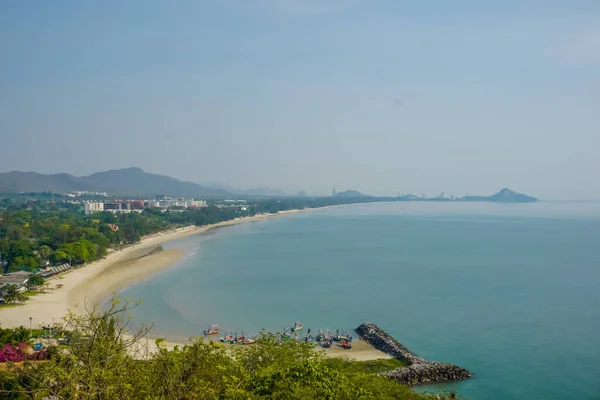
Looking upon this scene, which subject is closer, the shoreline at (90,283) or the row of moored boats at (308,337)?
the row of moored boats at (308,337)

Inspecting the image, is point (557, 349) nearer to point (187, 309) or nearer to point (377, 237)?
point (187, 309)

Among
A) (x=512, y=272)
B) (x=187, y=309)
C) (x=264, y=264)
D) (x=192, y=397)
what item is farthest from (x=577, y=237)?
(x=192, y=397)

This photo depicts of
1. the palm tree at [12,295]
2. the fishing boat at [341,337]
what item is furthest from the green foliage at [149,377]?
the palm tree at [12,295]

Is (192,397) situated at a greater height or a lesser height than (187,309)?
greater

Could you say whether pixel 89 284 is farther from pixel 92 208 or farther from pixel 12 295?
pixel 92 208

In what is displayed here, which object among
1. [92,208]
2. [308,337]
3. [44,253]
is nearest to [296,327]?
[308,337]

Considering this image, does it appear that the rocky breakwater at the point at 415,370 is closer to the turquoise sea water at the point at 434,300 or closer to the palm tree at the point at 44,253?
the turquoise sea water at the point at 434,300
